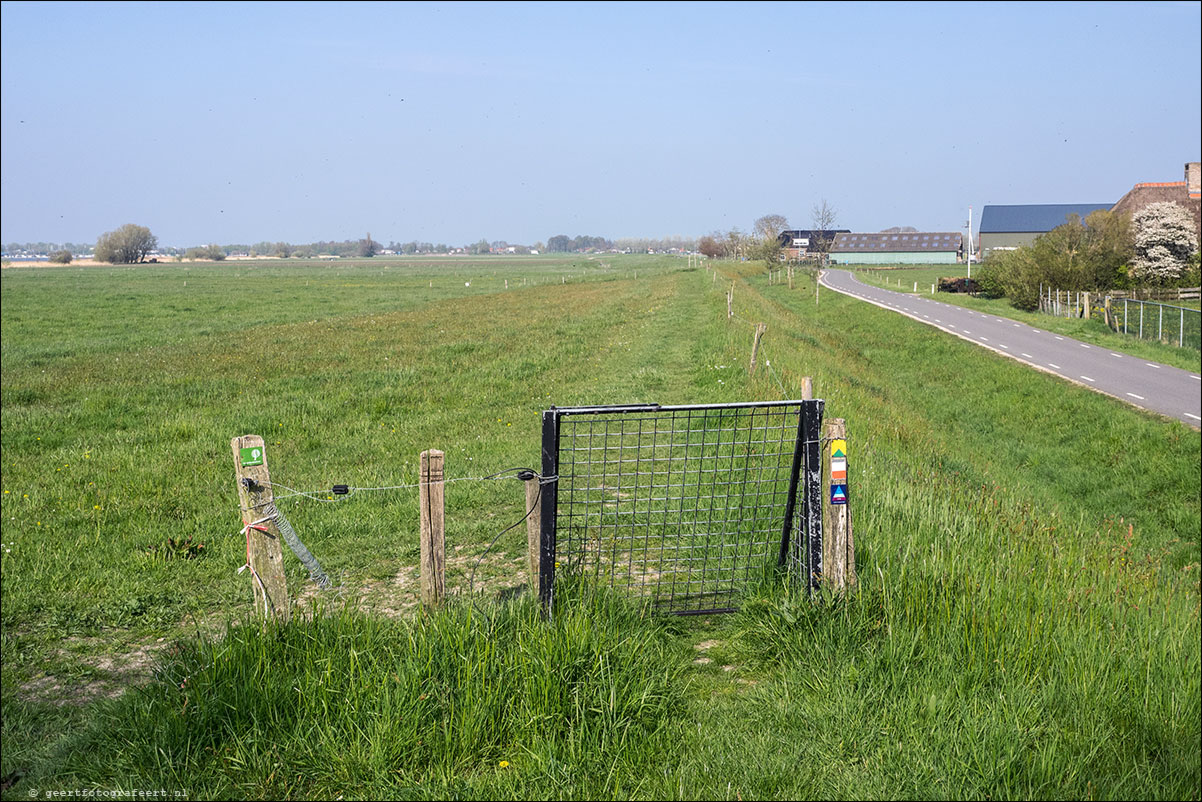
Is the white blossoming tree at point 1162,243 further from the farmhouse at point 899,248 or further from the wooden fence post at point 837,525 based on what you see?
the farmhouse at point 899,248

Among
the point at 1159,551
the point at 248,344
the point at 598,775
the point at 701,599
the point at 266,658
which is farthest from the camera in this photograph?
the point at 248,344

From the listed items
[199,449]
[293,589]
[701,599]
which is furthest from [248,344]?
[701,599]

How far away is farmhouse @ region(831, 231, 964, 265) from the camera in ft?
418

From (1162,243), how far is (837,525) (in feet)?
166

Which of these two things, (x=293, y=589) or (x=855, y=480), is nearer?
(x=293, y=589)

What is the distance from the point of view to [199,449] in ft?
40.5

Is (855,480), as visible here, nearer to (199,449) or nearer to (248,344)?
(199,449)

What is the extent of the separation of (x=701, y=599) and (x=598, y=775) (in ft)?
7.04

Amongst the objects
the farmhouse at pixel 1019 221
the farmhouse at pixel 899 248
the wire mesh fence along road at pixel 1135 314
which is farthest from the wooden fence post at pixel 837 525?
the farmhouse at pixel 899 248

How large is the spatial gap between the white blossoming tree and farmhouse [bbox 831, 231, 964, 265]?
76227mm

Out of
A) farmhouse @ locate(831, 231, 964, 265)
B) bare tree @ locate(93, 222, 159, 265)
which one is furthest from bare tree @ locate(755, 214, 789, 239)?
bare tree @ locate(93, 222, 159, 265)

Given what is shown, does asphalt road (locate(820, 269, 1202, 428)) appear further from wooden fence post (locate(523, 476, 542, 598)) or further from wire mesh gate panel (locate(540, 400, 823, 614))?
wooden fence post (locate(523, 476, 542, 598))

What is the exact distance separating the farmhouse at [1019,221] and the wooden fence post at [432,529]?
105m

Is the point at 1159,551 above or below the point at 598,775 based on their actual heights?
below
